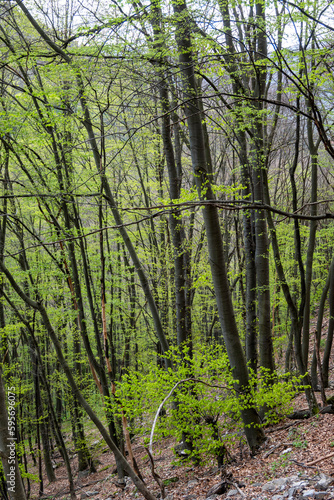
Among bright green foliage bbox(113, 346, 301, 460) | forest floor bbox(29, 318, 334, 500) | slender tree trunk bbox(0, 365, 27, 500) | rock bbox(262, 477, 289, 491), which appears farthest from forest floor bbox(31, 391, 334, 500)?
slender tree trunk bbox(0, 365, 27, 500)

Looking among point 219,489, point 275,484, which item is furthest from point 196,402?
point 275,484

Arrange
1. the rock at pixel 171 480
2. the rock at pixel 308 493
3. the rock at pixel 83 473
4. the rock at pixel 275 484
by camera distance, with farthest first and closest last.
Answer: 1. the rock at pixel 83 473
2. the rock at pixel 171 480
3. the rock at pixel 275 484
4. the rock at pixel 308 493

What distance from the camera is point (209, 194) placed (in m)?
5.02

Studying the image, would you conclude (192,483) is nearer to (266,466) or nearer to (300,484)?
(266,466)

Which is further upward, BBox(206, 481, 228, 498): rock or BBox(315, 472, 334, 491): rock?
BBox(315, 472, 334, 491): rock

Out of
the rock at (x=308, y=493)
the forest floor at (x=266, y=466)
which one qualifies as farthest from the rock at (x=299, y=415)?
the rock at (x=308, y=493)

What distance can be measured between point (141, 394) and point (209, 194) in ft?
10.6

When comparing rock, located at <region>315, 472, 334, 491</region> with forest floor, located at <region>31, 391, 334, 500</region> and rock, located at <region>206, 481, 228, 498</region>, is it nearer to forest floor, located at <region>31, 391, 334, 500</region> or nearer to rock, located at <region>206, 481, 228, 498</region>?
forest floor, located at <region>31, 391, 334, 500</region>

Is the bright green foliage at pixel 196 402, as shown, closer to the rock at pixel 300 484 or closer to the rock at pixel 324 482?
the rock at pixel 300 484

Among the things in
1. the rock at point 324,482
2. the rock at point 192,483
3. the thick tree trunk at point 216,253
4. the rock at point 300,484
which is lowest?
the rock at point 192,483

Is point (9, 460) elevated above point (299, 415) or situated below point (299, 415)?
above

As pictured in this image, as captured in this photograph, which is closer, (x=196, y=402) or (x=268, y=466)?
(x=268, y=466)

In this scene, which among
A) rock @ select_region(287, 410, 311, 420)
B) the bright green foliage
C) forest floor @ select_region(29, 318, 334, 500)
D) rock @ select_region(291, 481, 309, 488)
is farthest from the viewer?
rock @ select_region(287, 410, 311, 420)

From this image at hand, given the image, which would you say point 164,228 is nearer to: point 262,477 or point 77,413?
point 77,413
